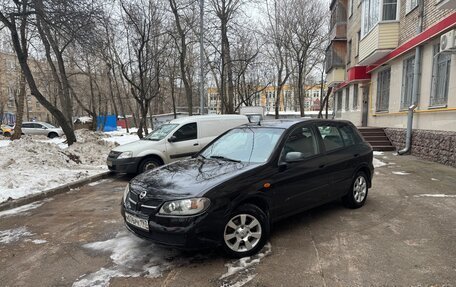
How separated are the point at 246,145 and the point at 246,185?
3.49ft

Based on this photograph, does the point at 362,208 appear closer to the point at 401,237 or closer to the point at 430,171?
the point at 401,237

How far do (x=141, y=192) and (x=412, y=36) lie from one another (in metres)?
12.5

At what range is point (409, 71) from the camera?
41.3 ft

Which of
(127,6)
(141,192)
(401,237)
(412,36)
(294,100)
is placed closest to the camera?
(141,192)

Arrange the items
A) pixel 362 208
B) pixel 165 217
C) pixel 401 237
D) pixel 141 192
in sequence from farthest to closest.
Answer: pixel 362 208 < pixel 401 237 < pixel 141 192 < pixel 165 217

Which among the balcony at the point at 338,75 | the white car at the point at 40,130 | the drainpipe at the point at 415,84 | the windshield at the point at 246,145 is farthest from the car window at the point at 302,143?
the white car at the point at 40,130

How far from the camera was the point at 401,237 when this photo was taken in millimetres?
4188

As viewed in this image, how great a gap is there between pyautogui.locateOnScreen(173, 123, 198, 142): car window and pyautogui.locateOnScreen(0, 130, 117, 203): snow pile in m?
2.46

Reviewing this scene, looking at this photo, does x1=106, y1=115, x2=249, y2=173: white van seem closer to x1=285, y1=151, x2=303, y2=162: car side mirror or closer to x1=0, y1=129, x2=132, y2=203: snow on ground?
x1=0, y1=129, x2=132, y2=203: snow on ground

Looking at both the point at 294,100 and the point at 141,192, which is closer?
the point at 141,192

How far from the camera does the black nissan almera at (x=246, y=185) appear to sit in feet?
11.0

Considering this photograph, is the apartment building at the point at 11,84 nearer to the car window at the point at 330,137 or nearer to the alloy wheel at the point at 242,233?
the car window at the point at 330,137

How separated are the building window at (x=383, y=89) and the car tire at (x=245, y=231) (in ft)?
45.2

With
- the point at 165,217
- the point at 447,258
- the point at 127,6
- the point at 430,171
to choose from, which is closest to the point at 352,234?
the point at 447,258
